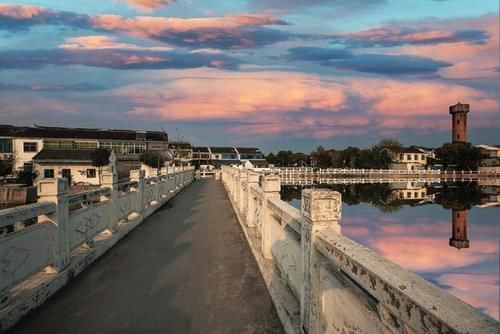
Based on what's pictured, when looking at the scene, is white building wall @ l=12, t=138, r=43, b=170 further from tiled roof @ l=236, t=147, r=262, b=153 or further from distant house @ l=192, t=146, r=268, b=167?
tiled roof @ l=236, t=147, r=262, b=153

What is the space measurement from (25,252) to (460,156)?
85.1m

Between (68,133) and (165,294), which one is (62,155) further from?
(165,294)

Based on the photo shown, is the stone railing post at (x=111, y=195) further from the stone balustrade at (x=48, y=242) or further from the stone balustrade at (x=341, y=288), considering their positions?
the stone balustrade at (x=341, y=288)

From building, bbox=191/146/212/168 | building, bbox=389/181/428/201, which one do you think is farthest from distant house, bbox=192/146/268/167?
building, bbox=389/181/428/201

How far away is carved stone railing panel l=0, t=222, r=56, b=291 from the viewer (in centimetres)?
407

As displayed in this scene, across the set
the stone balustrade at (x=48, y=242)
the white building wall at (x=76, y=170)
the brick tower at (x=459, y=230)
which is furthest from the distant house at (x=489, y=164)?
the stone balustrade at (x=48, y=242)

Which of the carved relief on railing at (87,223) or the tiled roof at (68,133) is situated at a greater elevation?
the tiled roof at (68,133)

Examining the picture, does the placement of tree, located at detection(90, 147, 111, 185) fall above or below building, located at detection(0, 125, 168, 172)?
below

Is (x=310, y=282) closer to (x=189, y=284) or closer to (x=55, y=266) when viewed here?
(x=189, y=284)

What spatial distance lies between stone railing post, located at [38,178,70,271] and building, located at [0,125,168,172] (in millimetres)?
45978

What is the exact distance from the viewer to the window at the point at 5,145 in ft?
171

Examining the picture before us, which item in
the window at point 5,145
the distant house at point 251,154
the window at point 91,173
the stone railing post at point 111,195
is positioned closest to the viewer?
the stone railing post at point 111,195

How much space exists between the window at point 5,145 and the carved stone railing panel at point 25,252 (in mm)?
56557

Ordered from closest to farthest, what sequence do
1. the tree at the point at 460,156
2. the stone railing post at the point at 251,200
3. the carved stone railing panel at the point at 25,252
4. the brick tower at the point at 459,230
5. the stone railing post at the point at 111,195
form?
the carved stone railing panel at the point at 25,252 < the stone railing post at the point at 111,195 < the stone railing post at the point at 251,200 < the brick tower at the point at 459,230 < the tree at the point at 460,156
